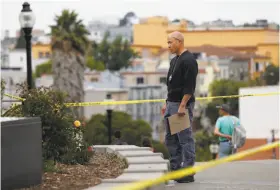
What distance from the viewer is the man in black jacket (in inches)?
492

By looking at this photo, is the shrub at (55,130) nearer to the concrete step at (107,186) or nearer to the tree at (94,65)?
the concrete step at (107,186)

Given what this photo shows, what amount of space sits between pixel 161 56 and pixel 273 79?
47.8 meters

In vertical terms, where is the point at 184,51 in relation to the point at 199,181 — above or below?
above

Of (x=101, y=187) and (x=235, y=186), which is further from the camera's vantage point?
(x=235, y=186)

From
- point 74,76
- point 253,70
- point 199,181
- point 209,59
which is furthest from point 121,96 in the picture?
point 199,181

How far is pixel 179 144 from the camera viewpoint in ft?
42.2

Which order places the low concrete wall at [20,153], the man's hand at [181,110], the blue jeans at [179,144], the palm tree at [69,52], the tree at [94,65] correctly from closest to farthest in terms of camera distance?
the low concrete wall at [20,153] → the man's hand at [181,110] → the blue jeans at [179,144] → the palm tree at [69,52] → the tree at [94,65]

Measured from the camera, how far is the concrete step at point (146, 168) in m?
11.0

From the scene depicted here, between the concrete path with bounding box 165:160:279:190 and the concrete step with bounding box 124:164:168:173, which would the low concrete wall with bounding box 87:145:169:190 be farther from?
the concrete path with bounding box 165:160:279:190

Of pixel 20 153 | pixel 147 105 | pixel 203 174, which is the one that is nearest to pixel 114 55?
pixel 147 105

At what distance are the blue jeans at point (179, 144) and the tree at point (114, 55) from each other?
171 m

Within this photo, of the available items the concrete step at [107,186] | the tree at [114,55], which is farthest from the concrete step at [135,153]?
the tree at [114,55]

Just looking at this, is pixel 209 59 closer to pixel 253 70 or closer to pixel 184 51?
pixel 253 70

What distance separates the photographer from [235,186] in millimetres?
12984
